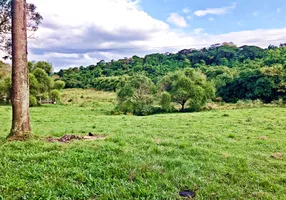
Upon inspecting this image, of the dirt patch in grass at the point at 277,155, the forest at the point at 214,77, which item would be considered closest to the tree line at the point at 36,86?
the forest at the point at 214,77

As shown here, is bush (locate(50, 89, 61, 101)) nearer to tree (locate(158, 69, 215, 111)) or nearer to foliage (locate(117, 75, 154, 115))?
foliage (locate(117, 75, 154, 115))

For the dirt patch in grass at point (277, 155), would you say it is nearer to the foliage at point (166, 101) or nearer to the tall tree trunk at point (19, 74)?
the tall tree trunk at point (19, 74)

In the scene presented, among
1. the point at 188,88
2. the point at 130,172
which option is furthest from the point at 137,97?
the point at 130,172

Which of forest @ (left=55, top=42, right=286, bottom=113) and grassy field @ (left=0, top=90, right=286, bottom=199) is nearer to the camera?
grassy field @ (left=0, top=90, right=286, bottom=199)

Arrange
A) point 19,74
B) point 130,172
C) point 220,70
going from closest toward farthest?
point 130,172 → point 19,74 → point 220,70

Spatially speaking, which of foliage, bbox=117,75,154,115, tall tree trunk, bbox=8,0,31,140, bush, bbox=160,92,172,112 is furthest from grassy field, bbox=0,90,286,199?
bush, bbox=160,92,172,112

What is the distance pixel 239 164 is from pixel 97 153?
3.71 m

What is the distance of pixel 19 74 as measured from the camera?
7406 mm

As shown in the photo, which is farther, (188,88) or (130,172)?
(188,88)

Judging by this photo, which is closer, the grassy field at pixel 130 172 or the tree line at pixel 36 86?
the grassy field at pixel 130 172

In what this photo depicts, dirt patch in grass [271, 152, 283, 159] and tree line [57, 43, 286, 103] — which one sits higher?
tree line [57, 43, 286, 103]

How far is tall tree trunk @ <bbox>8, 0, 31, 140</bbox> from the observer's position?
24.2ft

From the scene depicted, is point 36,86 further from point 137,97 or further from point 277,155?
point 277,155

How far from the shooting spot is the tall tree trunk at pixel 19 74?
24.2ft
